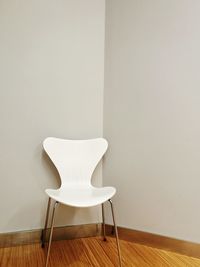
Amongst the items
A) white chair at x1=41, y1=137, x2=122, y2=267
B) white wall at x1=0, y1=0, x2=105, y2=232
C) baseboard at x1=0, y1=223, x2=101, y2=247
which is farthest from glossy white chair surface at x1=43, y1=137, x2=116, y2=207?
baseboard at x1=0, y1=223, x2=101, y2=247

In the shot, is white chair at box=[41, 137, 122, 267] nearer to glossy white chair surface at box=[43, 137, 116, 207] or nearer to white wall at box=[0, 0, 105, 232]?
glossy white chair surface at box=[43, 137, 116, 207]

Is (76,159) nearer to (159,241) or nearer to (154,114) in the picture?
(154,114)

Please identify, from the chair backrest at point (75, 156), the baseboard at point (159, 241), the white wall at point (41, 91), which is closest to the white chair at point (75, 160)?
the chair backrest at point (75, 156)

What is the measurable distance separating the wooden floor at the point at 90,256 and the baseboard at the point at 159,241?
0.03 meters

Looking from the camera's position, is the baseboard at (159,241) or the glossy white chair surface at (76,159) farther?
the glossy white chair surface at (76,159)

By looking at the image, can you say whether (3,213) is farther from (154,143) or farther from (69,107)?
(154,143)

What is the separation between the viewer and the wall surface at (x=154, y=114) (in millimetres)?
1687

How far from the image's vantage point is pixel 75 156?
1.90 m

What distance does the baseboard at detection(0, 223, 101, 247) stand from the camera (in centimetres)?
183

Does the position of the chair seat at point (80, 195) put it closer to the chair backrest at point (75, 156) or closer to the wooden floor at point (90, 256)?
the chair backrest at point (75, 156)

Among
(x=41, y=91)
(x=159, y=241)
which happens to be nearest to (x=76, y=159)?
(x=41, y=91)

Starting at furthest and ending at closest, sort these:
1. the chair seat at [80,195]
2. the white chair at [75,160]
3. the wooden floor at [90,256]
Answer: the white chair at [75,160] < the wooden floor at [90,256] < the chair seat at [80,195]

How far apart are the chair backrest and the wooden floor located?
51cm

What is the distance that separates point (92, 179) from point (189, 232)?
0.86m
